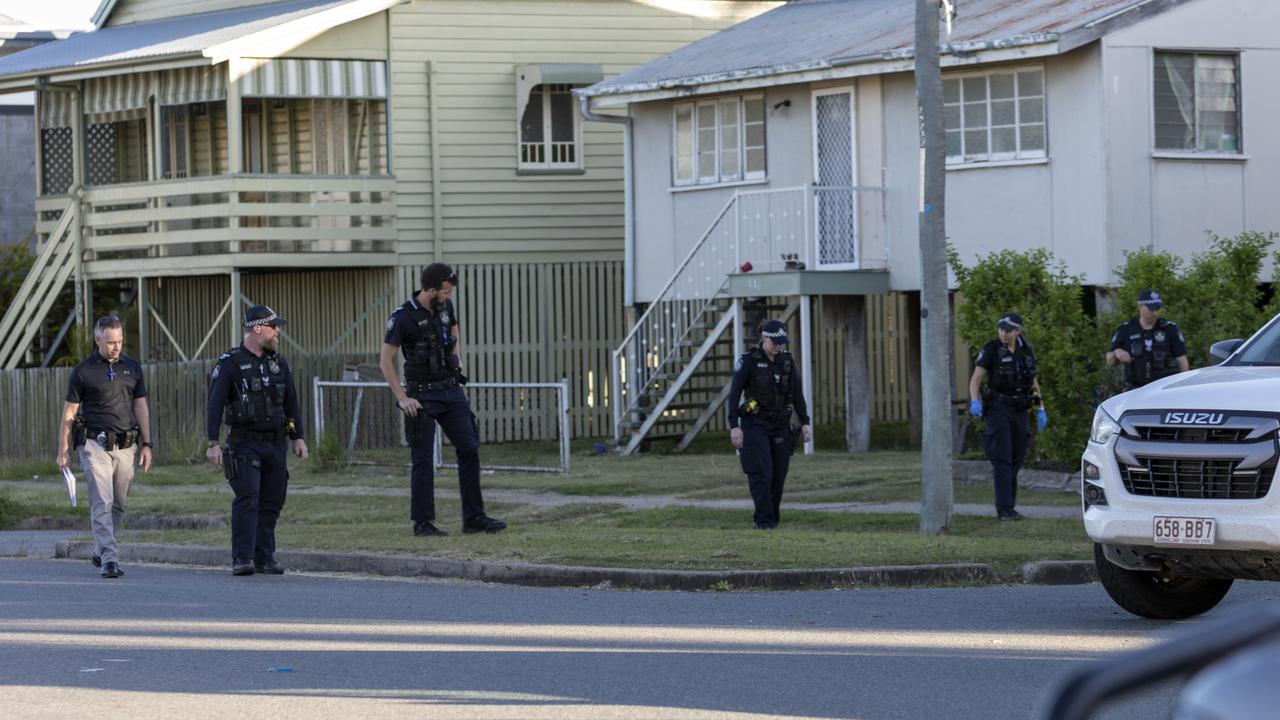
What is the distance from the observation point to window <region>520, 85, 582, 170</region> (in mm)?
29703

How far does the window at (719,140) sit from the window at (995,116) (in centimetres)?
326

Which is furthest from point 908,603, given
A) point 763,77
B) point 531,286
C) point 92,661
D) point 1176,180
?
point 531,286

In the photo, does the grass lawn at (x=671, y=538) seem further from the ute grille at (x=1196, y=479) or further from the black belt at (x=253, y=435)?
the ute grille at (x=1196, y=479)

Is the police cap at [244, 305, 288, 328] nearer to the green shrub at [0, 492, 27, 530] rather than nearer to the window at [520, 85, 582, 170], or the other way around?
the green shrub at [0, 492, 27, 530]

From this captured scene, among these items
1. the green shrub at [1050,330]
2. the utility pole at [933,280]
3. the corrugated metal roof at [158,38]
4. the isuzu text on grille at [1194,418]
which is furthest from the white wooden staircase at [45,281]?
the isuzu text on grille at [1194,418]

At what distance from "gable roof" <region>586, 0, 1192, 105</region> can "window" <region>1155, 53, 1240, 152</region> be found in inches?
30.8

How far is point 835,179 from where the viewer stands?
2531 centimetres

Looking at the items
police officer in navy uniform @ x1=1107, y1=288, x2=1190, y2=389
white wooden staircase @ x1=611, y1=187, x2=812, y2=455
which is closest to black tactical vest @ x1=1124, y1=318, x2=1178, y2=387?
police officer in navy uniform @ x1=1107, y1=288, x2=1190, y2=389

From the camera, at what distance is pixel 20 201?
3634cm

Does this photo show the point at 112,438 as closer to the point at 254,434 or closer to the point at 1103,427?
the point at 254,434

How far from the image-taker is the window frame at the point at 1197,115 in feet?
73.9

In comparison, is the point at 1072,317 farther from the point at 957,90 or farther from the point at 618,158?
the point at 618,158

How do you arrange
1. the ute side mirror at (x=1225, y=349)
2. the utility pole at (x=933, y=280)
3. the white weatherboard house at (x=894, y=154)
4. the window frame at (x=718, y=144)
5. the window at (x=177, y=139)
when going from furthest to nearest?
the window at (x=177, y=139)
the window frame at (x=718, y=144)
the white weatherboard house at (x=894, y=154)
the utility pole at (x=933, y=280)
the ute side mirror at (x=1225, y=349)

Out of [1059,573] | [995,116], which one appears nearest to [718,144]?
[995,116]
